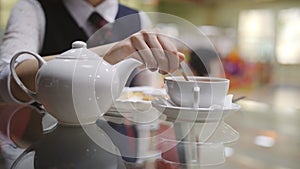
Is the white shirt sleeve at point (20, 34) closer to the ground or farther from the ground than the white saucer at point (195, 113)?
farther from the ground

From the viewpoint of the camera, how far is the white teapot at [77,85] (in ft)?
1.42

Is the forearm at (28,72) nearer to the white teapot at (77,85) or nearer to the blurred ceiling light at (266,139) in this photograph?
the white teapot at (77,85)

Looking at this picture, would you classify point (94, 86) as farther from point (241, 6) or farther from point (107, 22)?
point (241, 6)

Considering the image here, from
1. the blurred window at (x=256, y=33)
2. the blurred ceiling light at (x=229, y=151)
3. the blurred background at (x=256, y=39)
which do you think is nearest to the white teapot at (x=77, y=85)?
the blurred ceiling light at (x=229, y=151)

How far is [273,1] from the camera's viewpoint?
6008 millimetres

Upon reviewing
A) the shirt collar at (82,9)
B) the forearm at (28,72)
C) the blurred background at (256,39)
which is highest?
the shirt collar at (82,9)

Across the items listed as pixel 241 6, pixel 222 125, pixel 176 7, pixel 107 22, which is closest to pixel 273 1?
pixel 241 6

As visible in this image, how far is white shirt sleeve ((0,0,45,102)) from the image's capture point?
2.31ft

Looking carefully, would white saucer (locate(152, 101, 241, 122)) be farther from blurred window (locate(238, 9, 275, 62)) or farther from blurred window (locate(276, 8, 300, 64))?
blurred window (locate(276, 8, 300, 64))

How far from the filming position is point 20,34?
840 mm

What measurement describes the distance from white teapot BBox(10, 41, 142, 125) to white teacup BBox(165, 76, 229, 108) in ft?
0.31

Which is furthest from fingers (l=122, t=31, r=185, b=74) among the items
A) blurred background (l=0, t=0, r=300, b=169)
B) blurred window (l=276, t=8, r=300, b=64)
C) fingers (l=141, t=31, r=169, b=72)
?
blurred window (l=276, t=8, r=300, b=64)

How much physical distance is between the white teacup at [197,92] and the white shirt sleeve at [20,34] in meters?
0.35

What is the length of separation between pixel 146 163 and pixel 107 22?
730 mm
